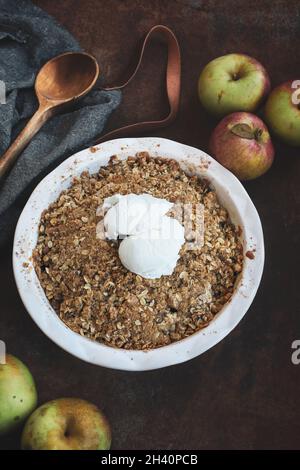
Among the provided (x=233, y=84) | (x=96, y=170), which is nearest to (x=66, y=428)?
(x=96, y=170)

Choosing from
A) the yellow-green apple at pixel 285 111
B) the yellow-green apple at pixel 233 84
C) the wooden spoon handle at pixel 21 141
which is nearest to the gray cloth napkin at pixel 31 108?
the wooden spoon handle at pixel 21 141

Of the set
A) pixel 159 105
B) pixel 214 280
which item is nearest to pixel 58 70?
pixel 159 105

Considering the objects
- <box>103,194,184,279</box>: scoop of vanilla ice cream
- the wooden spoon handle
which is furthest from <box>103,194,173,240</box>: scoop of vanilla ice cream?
the wooden spoon handle

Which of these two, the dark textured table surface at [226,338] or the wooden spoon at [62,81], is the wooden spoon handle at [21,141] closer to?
the wooden spoon at [62,81]

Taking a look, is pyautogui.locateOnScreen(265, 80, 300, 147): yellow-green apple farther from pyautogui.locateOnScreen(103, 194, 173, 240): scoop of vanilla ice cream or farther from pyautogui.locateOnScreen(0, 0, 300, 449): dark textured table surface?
pyautogui.locateOnScreen(103, 194, 173, 240): scoop of vanilla ice cream

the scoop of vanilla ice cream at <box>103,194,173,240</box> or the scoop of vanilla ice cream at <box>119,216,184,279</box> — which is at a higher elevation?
the scoop of vanilla ice cream at <box>103,194,173,240</box>
